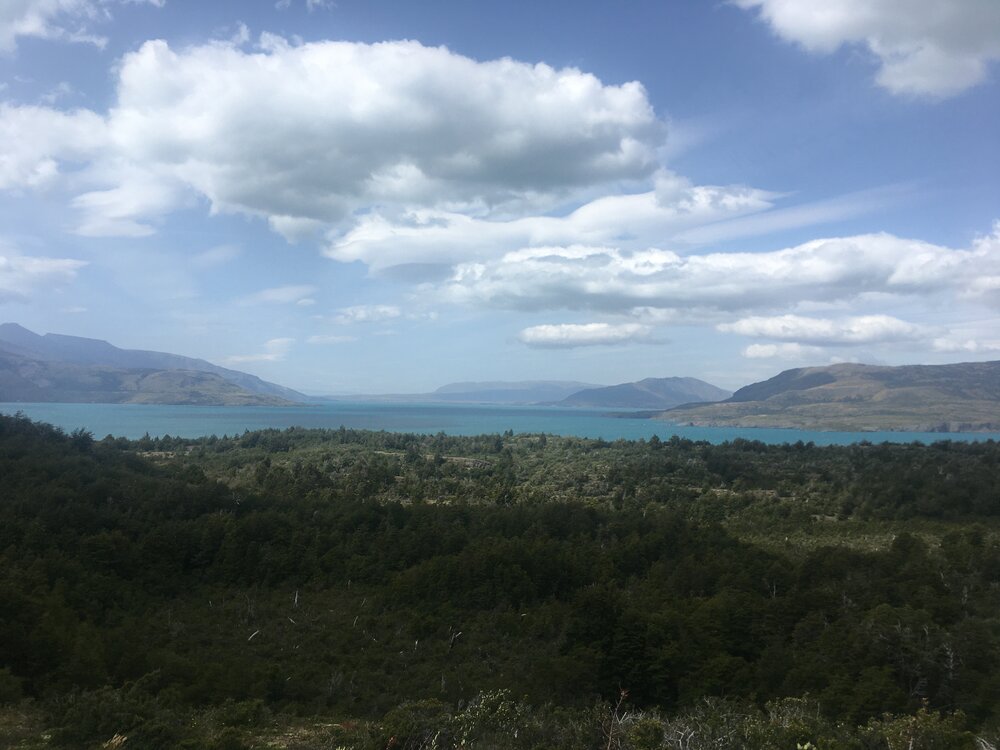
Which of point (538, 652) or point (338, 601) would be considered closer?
point (538, 652)

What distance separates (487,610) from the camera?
90.5 ft

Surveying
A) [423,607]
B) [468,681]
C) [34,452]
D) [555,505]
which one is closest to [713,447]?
[555,505]

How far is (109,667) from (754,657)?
19534 millimetres

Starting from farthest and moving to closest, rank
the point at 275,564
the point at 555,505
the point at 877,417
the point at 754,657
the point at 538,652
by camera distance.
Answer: the point at 877,417, the point at 555,505, the point at 275,564, the point at 538,652, the point at 754,657

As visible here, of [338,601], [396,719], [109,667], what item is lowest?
[338,601]

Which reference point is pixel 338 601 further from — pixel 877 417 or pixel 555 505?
pixel 877 417

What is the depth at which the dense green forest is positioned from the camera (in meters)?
11.7

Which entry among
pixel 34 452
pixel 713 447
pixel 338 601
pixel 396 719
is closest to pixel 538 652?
pixel 338 601

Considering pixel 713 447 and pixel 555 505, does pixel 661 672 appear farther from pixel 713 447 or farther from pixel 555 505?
pixel 713 447

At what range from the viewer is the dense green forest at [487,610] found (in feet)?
38.5

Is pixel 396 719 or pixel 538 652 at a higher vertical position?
pixel 396 719

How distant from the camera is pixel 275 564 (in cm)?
3173

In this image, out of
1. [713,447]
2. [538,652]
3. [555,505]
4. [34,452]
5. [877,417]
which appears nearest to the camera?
[538,652]

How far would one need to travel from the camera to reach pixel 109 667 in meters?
16.6
